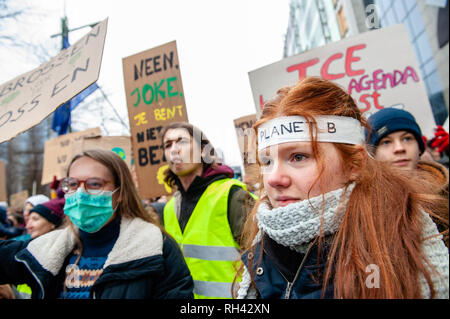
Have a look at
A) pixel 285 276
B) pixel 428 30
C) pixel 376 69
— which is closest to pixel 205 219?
pixel 285 276

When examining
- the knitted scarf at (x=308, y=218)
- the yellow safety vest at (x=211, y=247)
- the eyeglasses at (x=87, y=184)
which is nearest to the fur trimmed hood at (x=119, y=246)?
the eyeglasses at (x=87, y=184)

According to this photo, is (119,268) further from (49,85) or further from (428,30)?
(428,30)

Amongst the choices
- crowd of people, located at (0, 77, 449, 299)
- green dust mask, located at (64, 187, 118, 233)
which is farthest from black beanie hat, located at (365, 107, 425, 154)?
green dust mask, located at (64, 187, 118, 233)

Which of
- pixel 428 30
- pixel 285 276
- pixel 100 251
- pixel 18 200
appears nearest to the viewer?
pixel 285 276

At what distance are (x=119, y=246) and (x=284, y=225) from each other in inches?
36.3

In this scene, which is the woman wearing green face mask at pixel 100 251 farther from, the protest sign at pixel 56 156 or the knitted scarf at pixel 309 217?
the protest sign at pixel 56 156

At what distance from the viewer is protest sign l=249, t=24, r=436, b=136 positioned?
2.00 meters

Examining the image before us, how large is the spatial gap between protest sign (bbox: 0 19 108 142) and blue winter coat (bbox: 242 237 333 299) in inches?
34.4

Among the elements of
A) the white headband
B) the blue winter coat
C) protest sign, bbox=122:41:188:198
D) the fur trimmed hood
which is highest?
protest sign, bbox=122:41:188:198

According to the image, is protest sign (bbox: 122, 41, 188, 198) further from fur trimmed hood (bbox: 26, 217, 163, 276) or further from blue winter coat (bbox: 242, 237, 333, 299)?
blue winter coat (bbox: 242, 237, 333, 299)

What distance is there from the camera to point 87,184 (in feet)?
5.05

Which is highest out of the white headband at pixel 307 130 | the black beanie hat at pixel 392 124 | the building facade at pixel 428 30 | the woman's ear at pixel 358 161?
the building facade at pixel 428 30

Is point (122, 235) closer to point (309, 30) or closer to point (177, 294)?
point (177, 294)

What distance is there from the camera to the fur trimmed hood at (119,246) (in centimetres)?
135
